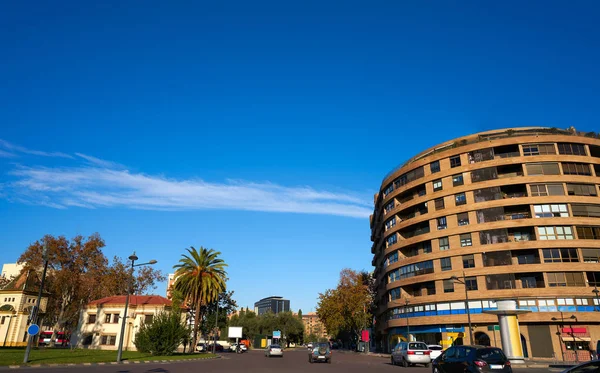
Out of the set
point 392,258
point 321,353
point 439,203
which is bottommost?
point 321,353

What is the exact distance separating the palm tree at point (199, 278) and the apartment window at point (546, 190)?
37.9 meters

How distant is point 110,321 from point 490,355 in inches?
1887

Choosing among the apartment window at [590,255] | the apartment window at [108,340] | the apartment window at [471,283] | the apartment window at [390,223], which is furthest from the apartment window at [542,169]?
the apartment window at [108,340]

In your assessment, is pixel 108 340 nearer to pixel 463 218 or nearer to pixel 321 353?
pixel 321 353

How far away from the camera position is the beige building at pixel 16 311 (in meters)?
51.8

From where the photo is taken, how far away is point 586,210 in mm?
43750

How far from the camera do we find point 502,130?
53.7 metres

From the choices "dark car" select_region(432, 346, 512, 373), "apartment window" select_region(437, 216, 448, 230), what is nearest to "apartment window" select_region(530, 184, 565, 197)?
"apartment window" select_region(437, 216, 448, 230)

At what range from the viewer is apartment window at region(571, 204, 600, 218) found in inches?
1719

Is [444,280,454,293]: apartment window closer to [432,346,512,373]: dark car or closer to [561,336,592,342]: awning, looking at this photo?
[561,336,592,342]: awning

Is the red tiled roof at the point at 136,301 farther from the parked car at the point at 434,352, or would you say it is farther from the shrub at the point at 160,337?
the parked car at the point at 434,352

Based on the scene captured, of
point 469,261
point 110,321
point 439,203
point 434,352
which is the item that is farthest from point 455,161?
point 110,321

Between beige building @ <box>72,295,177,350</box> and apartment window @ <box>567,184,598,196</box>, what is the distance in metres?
50.3

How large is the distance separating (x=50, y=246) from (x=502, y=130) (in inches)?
2566
